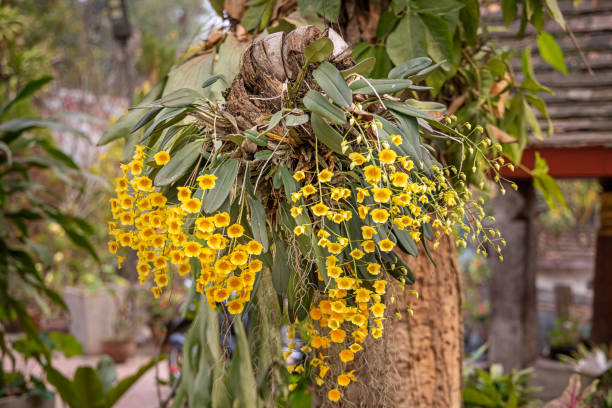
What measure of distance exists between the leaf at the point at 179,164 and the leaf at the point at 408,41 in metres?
0.49

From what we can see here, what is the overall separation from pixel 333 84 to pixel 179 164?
23 cm

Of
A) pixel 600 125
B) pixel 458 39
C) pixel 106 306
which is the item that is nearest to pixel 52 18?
pixel 106 306

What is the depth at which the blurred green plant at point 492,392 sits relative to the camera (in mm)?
2059

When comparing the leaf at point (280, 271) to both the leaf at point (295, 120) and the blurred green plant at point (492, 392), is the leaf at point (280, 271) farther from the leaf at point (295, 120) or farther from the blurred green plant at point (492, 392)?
the blurred green plant at point (492, 392)

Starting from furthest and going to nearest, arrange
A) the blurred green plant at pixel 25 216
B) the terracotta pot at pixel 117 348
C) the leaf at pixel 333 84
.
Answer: the terracotta pot at pixel 117 348, the blurred green plant at pixel 25 216, the leaf at pixel 333 84

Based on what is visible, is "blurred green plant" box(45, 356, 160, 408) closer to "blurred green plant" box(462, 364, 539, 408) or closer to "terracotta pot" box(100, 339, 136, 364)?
"blurred green plant" box(462, 364, 539, 408)

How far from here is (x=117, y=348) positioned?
6.01m

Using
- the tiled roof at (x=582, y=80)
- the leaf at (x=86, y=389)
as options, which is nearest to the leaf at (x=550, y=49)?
the tiled roof at (x=582, y=80)

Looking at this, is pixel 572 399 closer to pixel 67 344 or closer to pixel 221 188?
pixel 221 188

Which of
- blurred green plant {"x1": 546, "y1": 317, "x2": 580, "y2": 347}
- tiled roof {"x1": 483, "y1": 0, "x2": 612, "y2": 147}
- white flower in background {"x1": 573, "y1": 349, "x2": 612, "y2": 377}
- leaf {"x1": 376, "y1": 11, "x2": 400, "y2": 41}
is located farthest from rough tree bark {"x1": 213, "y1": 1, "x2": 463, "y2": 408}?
blurred green plant {"x1": 546, "y1": 317, "x2": 580, "y2": 347}

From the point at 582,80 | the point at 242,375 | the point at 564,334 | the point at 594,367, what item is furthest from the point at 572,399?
the point at 564,334

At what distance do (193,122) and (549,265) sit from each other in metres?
9.42

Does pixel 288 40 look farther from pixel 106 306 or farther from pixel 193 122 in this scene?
pixel 106 306

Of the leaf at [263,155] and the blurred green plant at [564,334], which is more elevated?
the leaf at [263,155]
